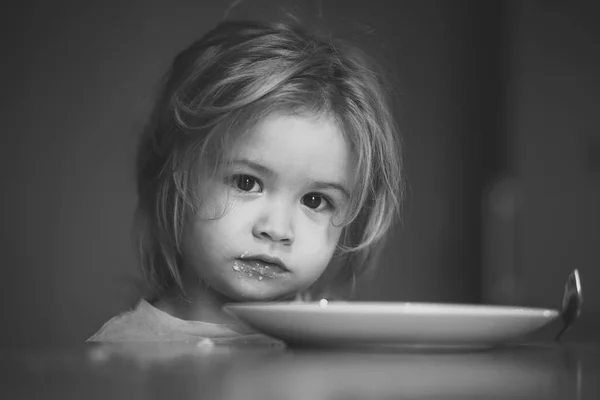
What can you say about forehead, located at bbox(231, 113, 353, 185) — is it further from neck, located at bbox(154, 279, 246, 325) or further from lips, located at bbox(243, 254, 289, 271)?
neck, located at bbox(154, 279, 246, 325)

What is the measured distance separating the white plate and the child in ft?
1.38

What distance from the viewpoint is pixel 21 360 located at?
481 millimetres

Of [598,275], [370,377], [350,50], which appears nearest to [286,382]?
[370,377]

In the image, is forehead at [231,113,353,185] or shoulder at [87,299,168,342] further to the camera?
shoulder at [87,299,168,342]

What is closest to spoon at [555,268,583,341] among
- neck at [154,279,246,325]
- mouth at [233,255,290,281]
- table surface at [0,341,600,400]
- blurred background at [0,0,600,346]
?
table surface at [0,341,600,400]

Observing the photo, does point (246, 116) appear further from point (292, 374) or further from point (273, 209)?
point (292, 374)

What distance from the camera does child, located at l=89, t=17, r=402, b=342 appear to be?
3.37 ft

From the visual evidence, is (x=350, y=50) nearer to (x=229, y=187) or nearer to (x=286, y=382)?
(x=229, y=187)

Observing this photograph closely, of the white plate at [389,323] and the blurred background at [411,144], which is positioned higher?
the blurred background at [411,144]

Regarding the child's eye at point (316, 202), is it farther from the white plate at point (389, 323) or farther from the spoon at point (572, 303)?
the white plate at point (389, 323)

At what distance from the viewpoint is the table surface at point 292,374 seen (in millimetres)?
354

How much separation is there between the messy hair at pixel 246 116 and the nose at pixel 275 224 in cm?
10

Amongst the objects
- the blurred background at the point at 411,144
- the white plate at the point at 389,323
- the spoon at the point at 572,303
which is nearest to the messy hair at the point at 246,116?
the spoon at the point at 572,303

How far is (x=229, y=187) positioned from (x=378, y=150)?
0.83 ft
